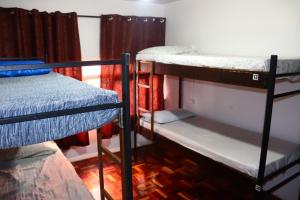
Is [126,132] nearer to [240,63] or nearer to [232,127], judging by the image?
[240,63]

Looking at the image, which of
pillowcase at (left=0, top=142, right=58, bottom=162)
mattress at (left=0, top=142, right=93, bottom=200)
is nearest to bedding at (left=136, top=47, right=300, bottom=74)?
mattress at (left=0, top=142, right=93, bottom=200)

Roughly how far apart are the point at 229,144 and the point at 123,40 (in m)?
2.14

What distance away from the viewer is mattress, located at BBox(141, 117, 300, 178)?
2180 millimetres

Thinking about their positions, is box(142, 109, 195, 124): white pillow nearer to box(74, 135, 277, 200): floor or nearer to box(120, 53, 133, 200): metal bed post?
box(74, 135, 277, 200): floor

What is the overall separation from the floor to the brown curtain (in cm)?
85

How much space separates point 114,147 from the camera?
4062 mm

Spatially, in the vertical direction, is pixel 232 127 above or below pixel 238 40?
below

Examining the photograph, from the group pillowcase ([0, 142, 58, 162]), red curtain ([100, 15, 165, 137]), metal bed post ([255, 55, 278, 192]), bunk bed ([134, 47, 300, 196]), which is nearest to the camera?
metal bed post ([255, 55, 278, 192])

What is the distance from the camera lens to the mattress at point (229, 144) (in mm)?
2180

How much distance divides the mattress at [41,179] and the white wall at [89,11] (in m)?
1.19

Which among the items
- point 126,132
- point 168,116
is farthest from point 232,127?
point 126,132

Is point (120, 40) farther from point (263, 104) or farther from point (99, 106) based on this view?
point (99, 106)

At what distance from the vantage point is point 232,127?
10.4 feet

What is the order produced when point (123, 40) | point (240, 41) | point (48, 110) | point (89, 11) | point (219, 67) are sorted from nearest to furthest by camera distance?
point (48, 110)
point (219, 67)
point (240, 41)
point (89, 11)
point (123, 40)
